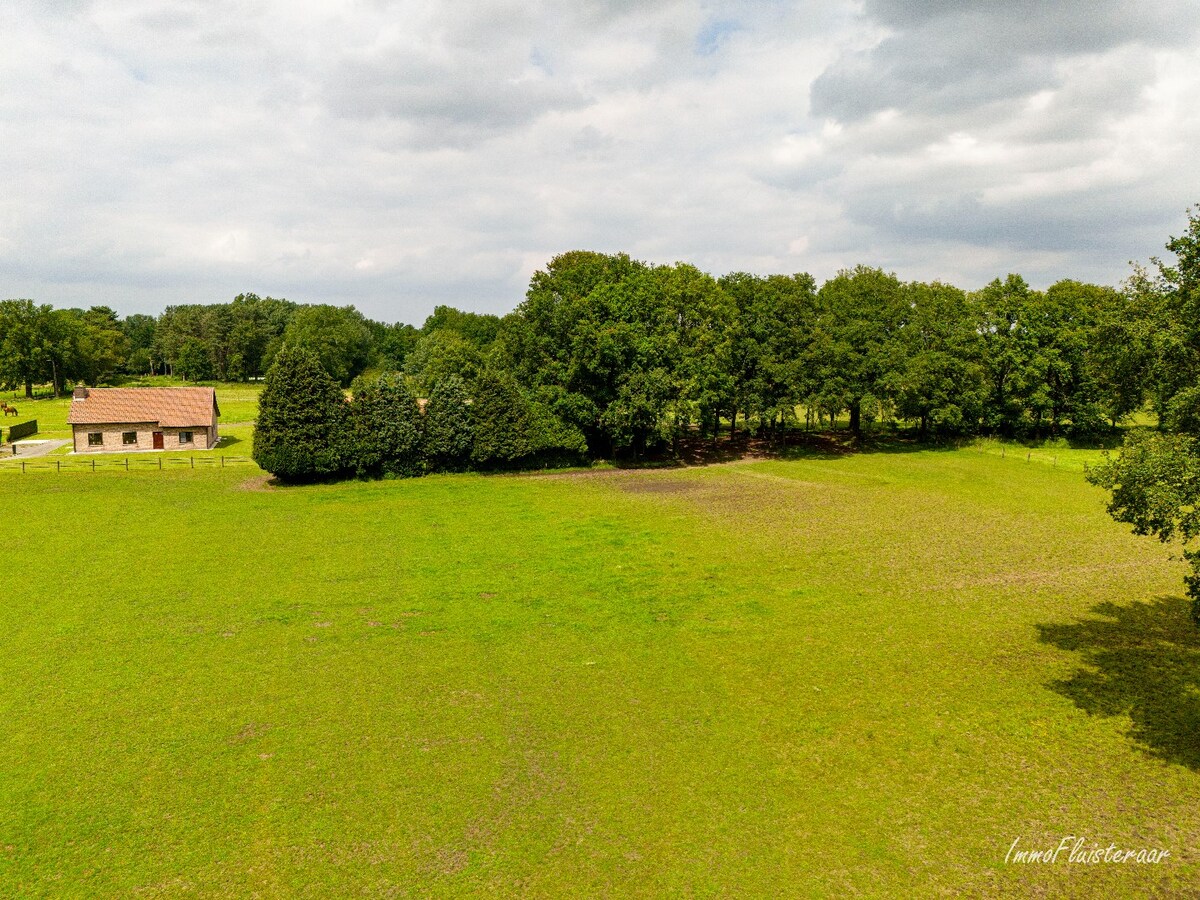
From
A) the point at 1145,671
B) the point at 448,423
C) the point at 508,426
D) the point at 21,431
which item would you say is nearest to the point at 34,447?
the point at 21,431

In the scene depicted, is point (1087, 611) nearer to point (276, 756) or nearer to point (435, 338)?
point (276, 756)

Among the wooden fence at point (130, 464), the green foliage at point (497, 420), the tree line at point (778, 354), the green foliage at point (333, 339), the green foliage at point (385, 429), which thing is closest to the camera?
the green foliage at point (385, 429)

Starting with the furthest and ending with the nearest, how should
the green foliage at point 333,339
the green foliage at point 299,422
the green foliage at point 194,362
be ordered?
the green foliage at point 194,362 → the green foliage at point 333,339 → the green foliage at point 299,422

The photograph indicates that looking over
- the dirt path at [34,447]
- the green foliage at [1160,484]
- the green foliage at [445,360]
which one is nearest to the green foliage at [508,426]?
the green foliage at [445,360]

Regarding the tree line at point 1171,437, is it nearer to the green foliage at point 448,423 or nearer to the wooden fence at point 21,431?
the green foliage at point 448,423

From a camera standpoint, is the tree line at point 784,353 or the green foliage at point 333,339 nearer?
the tree line at point 784,353

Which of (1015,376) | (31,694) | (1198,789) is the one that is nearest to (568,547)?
(31,694)
